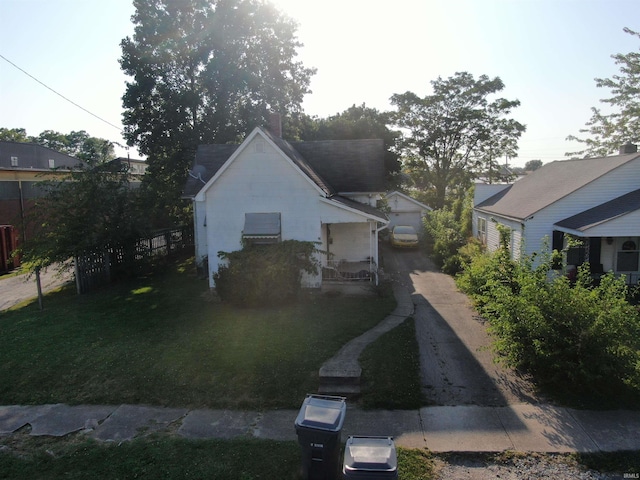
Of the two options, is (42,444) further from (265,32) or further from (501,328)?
(265,32)

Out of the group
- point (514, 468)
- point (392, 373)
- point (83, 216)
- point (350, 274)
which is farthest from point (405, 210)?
point (514, 468)

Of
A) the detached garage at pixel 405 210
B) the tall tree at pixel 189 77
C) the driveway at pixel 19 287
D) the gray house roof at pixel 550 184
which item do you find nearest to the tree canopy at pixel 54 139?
the tall tree at pixel 189 77

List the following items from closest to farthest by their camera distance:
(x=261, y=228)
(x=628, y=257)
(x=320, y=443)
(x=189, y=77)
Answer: (x=320, y=443), (x=261, y=228), (x=628, y=257), (x=189, y=77)

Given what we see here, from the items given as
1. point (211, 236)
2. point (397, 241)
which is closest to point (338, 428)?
point (211, 236)

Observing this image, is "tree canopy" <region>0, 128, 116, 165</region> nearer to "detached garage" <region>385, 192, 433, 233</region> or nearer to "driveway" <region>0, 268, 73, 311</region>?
"driveway" <region>0, 268, 73, 311</region>

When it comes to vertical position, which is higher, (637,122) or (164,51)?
(164,51)

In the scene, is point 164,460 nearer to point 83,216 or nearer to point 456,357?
point 456,357

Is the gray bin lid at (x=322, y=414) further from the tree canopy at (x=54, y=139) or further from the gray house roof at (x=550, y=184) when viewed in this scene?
the tree canopy at (x=54, y=139)
